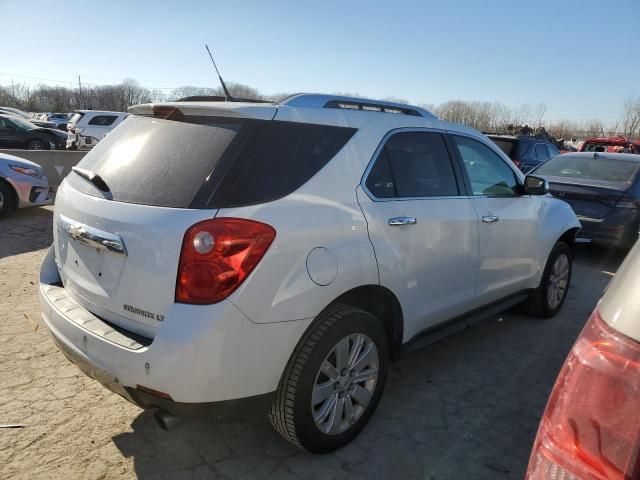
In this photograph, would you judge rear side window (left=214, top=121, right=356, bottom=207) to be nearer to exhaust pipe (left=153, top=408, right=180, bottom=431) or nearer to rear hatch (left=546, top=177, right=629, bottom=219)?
exhaust pipe (left=153, top=408, right=180, bottom=431)

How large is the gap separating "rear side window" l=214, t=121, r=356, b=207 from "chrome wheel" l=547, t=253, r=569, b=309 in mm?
2986

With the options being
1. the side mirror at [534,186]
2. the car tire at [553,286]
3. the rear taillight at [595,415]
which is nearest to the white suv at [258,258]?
the side mirror at [534,186]

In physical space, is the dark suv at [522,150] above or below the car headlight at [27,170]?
above

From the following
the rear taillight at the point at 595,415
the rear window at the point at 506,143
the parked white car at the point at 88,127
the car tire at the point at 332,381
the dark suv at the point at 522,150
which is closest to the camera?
the rear taillight at the point at 595,415

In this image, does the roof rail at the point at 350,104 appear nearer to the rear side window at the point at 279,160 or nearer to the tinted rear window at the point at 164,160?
the rear side window at the point at 279,160

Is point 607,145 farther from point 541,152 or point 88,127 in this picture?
point 88,127

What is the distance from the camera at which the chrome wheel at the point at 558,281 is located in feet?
15.4

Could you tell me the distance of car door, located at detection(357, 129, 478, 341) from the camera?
276cm

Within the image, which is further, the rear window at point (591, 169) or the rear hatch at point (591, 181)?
the rear window at point (591, 169)

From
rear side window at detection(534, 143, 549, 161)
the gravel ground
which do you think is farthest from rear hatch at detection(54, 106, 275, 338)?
rear side window at detection(534, 143, 549, 161)

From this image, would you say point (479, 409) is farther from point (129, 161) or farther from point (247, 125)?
point (129, 161)

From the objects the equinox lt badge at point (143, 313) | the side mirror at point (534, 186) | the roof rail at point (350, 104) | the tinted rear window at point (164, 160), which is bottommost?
the equinox lt badge at point (143, 313)

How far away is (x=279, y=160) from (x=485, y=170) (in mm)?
2069

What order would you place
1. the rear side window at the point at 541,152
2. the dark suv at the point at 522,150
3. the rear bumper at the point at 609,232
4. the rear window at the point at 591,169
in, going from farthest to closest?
the rear side window at the point at 541,152, the dark suv at the point at 522,150, the rear window at the point at 591,169, the rear bumper at the point at 609,232
